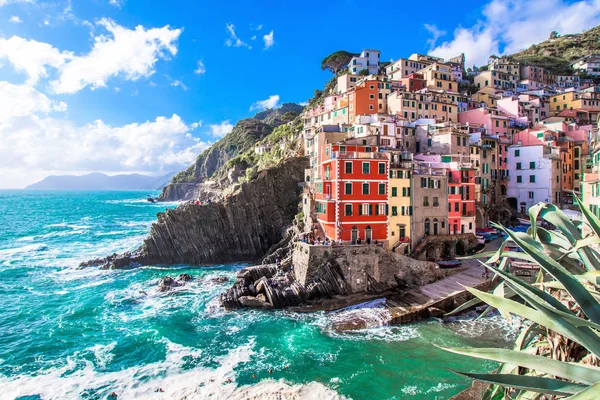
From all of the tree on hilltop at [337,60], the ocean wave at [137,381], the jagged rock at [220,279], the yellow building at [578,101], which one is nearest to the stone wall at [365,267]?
the jagged rock at [220,279]

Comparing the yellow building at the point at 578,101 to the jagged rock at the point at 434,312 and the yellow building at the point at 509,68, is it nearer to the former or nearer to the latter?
the yellow building at the point at 509,68

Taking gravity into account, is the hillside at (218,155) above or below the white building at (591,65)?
below

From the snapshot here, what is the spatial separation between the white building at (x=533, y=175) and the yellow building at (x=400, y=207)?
27.2 metres

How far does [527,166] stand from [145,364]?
57.1 m

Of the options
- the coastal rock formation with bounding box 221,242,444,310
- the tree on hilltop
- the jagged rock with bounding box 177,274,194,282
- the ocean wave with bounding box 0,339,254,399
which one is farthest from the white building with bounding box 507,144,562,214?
the tree on hilltop

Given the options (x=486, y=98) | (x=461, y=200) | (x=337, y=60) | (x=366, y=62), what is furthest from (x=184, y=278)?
(x=337, y=60)

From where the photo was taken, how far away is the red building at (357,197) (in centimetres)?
3706

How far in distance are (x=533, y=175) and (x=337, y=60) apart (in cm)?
6629

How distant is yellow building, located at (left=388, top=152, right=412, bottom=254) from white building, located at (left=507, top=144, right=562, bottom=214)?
27168 millimetres

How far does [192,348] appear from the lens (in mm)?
26000

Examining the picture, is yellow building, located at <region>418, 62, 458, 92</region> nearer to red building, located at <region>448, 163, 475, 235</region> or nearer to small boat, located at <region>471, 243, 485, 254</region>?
red building, located at <region>448, 163, 475, 235</region>

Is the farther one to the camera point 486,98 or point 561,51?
point 561,51

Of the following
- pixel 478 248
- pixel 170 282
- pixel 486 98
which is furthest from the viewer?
pixel 486 98

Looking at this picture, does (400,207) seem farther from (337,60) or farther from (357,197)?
(337,60)
